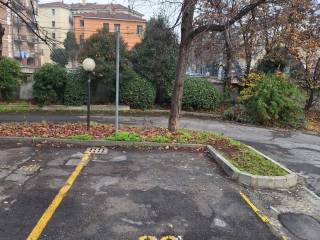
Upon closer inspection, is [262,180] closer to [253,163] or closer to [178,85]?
[253,163]

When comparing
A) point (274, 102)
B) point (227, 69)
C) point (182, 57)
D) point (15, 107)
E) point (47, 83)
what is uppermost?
point (227, 69)

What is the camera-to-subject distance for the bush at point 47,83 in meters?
15.4

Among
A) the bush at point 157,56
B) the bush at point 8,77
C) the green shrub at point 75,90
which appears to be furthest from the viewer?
the bush at point 157,56

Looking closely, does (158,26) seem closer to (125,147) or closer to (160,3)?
(160,3)

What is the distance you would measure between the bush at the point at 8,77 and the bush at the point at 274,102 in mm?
11006

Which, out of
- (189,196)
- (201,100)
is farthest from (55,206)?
(201,100)

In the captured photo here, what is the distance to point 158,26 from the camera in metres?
16.4

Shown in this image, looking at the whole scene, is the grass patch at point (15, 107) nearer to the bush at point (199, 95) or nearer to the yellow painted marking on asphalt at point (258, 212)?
the bush at point (199, 95)

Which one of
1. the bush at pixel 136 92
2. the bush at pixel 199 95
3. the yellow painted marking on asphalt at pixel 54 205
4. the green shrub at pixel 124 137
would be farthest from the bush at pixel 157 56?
the yellow painted marking on asphalt at pixel 54 205

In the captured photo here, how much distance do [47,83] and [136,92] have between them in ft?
13.8

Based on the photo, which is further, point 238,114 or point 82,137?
point 238,114

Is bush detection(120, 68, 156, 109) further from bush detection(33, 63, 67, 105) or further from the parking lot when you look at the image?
the parking lot

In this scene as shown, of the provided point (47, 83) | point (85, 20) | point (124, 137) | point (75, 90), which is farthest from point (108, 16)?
point (124, 137)

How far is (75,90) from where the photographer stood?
51.1 feet
